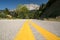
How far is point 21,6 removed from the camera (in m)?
165

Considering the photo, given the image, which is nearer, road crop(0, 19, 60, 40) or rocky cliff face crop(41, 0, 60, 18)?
road crop(0, 19, 60, 40)

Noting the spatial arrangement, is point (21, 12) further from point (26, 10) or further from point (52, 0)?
point (52, 0)

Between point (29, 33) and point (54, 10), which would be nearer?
point (29, 33)

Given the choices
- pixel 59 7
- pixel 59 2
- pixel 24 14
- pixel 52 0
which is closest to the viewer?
pixel 59 7

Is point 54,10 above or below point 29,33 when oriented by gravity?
below

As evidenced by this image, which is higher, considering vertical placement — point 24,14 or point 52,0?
point 52,0

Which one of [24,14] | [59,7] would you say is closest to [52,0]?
[59,7]

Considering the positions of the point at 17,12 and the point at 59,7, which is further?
the point at 17,12

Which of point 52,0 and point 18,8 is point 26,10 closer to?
point 18,8

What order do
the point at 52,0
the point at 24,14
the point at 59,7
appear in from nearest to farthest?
the point at 59,7
the point at 52,0
the point at 24,14

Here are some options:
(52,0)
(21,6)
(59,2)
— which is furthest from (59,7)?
(21,6)

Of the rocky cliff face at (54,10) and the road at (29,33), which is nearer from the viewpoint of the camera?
the road at (29,33)

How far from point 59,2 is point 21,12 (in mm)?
80753

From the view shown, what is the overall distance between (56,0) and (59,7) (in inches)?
457
